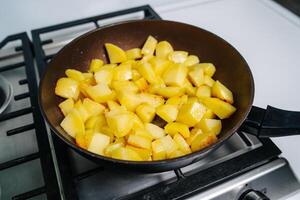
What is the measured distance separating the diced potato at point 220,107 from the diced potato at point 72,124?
243mm

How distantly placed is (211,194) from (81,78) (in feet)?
1.17

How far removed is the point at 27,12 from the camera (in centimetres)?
90

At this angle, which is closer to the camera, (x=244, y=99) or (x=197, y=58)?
(x=244, y=99)

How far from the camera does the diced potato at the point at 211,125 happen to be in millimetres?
560

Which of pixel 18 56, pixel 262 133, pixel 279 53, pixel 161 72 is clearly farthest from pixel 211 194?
pixel 18 56

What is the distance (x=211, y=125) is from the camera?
562 millimetres

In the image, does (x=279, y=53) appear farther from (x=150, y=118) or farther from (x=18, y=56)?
(x=18, y=56)

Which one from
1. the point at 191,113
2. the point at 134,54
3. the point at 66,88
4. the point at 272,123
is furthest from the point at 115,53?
the point at 272,123

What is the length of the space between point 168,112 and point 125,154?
14cm

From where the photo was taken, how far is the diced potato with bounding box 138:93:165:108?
62cm

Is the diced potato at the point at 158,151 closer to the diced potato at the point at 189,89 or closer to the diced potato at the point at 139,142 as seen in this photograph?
the diced potato at the point at 139,142

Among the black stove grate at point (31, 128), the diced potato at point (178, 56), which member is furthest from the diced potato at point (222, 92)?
the black stove grate at point (31, 128)

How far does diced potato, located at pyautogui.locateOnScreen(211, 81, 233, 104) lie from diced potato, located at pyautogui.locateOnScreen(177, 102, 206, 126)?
0.17 feet

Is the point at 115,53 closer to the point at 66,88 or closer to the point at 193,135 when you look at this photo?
the point at 66,88
